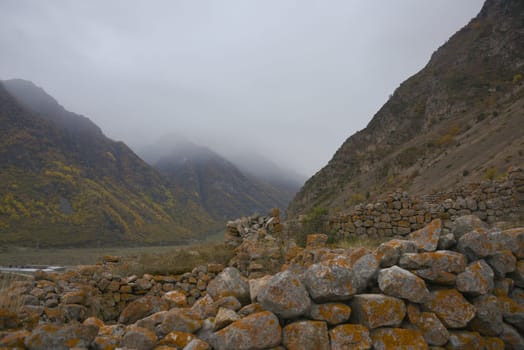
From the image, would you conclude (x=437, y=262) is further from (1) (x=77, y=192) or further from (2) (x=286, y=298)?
(1) (x=77, y=192)

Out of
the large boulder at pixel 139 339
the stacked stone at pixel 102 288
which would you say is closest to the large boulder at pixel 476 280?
the large boulder at pixel 139 339

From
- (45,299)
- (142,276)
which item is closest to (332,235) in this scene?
(142,276)

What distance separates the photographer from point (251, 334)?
238cm

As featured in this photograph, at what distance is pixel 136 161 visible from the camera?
417ft

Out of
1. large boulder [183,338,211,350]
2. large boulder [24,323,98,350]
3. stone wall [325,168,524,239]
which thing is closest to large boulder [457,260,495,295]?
large boulder [183,338,211,350]

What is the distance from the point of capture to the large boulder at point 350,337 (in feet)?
8.15

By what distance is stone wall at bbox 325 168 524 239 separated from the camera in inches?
326

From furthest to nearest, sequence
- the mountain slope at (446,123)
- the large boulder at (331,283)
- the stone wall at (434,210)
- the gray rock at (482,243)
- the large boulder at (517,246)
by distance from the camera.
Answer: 1. the mountain slope at (446,123)
2. the stone wall at (434,210)
3. the large boulder at (517,246)
4. the gray rock at (482,243)
5. the large boulder at (331,283)

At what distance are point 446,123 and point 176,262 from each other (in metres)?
47.1

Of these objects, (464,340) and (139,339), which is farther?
(464,340)

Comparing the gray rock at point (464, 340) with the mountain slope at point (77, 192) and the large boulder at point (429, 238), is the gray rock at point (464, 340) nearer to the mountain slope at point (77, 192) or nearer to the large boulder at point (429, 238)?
the large boulder at point (429, 238)

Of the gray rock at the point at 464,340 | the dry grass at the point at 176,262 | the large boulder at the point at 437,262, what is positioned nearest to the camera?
the gray rock at the point at 464,340

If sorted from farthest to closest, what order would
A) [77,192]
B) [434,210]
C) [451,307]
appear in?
[77,192], [434,210], [451,307]

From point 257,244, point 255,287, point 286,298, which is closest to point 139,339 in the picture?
point 255,287
